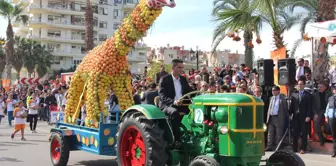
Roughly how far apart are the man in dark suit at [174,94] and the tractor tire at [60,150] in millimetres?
2657

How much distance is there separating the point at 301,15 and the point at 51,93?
522 inches

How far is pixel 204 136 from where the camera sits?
6.54m

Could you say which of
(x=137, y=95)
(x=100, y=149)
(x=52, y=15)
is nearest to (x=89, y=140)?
(x=100, y=149)

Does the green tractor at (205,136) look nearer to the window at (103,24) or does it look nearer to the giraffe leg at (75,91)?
the giraffe leg at (75,91)

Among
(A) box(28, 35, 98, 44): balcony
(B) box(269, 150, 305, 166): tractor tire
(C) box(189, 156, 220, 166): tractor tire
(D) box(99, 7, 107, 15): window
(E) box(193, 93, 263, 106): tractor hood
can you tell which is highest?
(D) box(99, 7, 107, 15): window

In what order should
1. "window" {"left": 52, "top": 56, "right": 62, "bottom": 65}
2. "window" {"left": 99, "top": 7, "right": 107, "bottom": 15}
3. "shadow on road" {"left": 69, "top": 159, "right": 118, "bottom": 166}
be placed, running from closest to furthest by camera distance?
"shadow on road" {"left": 69, "top": 159, "right": 118, "bottom": 166} < "window" {"left": 52, "top": 56, "right": 62, "bottom": 65} < "window" {"left": 99, "top": 7, "right": 107, "bottom": 15}

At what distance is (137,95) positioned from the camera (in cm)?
1545

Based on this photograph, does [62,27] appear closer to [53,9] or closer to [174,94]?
[53,9]

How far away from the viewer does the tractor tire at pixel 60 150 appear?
880 cm

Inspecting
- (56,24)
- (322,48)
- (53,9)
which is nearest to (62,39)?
(56,24)

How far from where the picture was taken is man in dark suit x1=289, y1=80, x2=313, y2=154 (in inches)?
441

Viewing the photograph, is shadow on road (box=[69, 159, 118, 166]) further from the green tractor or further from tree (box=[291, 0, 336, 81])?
tree (box=[291, 0, 336, 81])

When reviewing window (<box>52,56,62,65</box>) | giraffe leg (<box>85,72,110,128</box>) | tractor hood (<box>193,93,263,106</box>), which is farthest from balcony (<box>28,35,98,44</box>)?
tractor hood (<box>193,93,263,106</box>)

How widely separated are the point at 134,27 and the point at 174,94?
358cm
